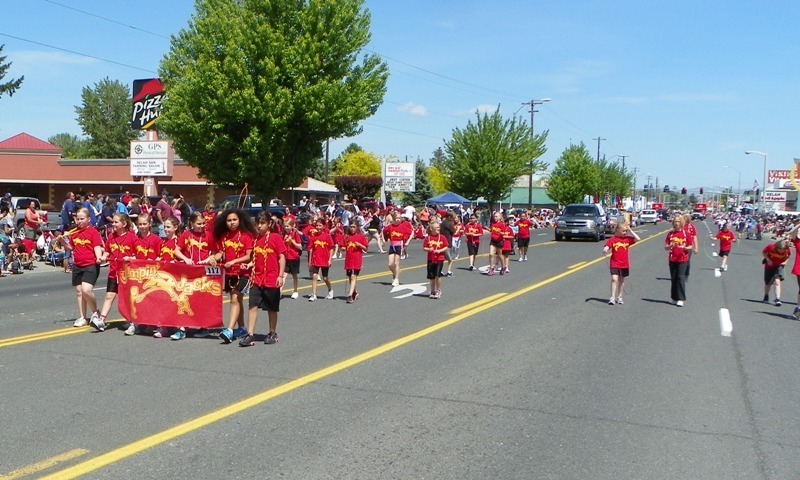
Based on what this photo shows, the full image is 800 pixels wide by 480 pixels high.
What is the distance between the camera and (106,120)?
82.7m

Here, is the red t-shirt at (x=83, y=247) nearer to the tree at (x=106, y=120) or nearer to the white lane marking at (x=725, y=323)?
the white lane marking at (x=725, y=323)

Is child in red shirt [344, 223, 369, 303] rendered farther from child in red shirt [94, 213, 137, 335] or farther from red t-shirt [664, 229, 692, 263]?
red t-shirt [664, 229, 692, 263]

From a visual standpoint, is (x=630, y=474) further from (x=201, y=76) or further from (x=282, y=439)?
(x=201, y=76)

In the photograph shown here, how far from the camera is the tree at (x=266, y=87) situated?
28.9m

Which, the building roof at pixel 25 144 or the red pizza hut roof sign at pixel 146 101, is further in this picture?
the building roof at pixel 25 144

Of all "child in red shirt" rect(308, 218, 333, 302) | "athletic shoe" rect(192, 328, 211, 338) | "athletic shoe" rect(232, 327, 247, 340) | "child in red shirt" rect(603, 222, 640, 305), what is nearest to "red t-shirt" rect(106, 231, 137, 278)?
"athletic shoe" rect(192, 328, 211, 338)

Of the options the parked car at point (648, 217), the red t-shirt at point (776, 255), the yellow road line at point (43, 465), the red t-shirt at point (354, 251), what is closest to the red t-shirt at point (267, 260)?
the yellow road line at point (43, 465)

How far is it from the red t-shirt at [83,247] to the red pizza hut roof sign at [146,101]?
82.7 ft

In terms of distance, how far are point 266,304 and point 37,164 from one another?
49506 millimetres

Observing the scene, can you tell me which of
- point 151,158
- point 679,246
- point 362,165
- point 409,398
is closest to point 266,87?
point 151,158

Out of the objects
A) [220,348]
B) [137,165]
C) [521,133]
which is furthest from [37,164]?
[220,348]

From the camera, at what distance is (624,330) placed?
11.6 meters

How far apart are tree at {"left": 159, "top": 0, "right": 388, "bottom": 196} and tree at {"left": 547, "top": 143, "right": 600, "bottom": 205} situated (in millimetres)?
52343

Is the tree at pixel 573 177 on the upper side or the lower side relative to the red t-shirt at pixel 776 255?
upper
